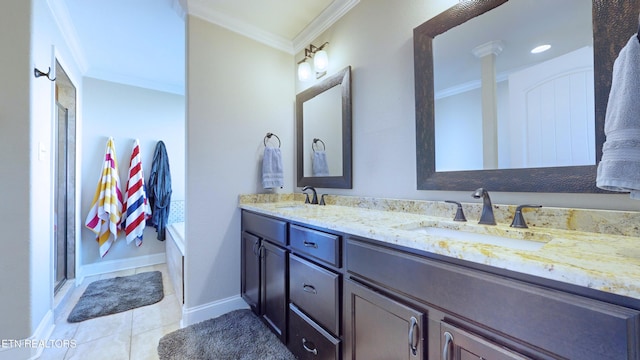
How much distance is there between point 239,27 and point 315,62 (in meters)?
0.70

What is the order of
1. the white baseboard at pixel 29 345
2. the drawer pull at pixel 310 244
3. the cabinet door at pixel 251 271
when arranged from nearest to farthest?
the drawer pull at pixel 310 244 → the white baseboard at pixel 29 345 → the cabinet door at pixel 251 271

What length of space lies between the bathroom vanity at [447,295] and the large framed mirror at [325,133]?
0.68 meters

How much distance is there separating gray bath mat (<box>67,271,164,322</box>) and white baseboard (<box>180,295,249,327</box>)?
0.59m

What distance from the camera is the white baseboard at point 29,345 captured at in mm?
1367

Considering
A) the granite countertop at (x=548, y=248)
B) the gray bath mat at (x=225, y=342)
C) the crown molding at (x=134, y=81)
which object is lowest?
the gray bath mat at (x=225, y=342)

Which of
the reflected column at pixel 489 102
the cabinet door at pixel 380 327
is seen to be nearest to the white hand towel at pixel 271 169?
the cabinet door at pixel 380 327

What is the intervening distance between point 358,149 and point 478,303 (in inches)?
48.8

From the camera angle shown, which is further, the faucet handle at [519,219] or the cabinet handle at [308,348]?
the cabinet handle at [308,348]

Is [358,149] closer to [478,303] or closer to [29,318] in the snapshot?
[478,303]

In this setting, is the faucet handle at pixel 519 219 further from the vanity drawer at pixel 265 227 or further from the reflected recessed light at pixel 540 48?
the vanity drawer at pixel 265 227

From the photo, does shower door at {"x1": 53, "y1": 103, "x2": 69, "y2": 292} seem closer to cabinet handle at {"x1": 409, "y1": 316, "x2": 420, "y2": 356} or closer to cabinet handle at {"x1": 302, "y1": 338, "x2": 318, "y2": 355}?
cabinet handle at {"x1": 302, "y1": 338, "x2": 318, "y2": 355}

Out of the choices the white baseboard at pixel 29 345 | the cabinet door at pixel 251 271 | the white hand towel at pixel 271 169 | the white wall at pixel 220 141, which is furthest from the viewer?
the white hand towel at pixel 271 169

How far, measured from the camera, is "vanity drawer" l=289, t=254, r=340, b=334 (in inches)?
42.5
